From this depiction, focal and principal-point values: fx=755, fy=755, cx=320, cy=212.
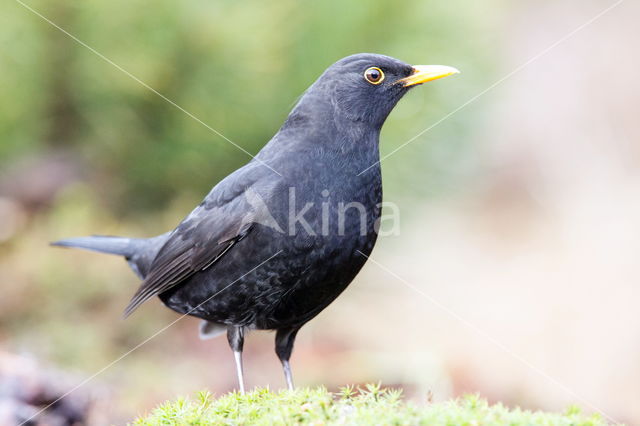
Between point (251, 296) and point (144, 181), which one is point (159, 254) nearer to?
point (251, 296)

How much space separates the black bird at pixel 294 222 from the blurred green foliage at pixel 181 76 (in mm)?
2055

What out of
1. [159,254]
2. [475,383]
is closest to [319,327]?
[475,383]

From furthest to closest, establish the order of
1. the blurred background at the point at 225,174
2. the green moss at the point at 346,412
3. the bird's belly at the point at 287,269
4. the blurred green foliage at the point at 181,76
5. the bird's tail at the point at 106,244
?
the blurred green foliage at the point at 181,76 < the blurred background at the point at 225,174 < the bird's tail at the point at 106,244 < the bird's belly at the point at 287,269 < the green moss at the point at 346,412

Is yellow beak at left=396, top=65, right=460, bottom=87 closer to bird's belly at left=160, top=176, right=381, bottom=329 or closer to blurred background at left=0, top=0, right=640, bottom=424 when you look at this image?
bird's belly at left=160, top=176, right=381, bottom=329

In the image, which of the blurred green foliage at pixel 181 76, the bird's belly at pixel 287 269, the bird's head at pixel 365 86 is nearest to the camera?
the bird's belly at pixel 287 269

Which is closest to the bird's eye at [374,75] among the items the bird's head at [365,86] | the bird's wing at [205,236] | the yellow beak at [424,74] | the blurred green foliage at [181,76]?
the bird's head at [365,86]

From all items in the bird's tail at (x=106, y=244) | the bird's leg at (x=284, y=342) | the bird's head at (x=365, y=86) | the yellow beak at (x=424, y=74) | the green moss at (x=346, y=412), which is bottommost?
the bird's tail at (x=106, y=244)

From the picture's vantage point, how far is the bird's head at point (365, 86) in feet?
13.4

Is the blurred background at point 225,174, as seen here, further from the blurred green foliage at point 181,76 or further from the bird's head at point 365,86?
the bird's head at point 365,86

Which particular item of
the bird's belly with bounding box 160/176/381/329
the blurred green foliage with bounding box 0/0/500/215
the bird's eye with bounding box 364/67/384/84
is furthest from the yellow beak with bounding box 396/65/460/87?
the blurred green foliage with bounding box 0/0/500/215

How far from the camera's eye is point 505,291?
7.61 metres

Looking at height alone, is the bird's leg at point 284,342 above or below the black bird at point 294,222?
below

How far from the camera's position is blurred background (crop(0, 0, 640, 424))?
5867mm

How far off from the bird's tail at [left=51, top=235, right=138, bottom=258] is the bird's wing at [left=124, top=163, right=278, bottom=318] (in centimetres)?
59
